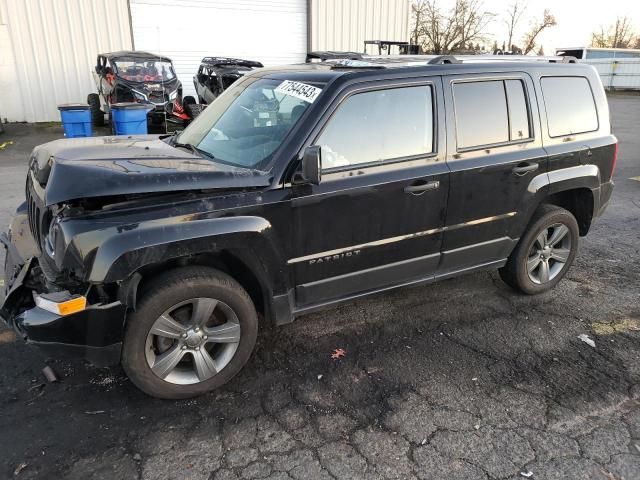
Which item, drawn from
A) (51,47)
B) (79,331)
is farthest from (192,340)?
(51,47)

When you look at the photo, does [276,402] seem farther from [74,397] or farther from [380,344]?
[74,397]

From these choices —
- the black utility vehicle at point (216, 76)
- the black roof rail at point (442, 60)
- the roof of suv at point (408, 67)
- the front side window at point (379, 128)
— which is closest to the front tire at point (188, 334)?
the front side window at point (379, 128)

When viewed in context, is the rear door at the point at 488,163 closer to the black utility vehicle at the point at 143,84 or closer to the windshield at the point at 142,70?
the black utility vehicle at the point at 143,84

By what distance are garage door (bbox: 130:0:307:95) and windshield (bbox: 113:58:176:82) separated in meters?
3.36

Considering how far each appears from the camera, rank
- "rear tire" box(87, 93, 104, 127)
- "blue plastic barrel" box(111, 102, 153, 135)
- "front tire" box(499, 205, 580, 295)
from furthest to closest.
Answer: "rear tire" box(87, 93, 104, 127)
"blue plastic barrel" box(111, 102, 153, 135)
"front tire" box(499, 205, 580, 295)

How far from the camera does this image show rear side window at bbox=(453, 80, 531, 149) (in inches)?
141

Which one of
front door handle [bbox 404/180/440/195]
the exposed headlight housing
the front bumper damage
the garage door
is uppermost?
the garage door

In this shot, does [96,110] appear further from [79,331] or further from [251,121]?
[79,331]

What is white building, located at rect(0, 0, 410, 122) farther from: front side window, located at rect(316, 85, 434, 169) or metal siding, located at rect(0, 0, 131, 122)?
front side window, located at rect(316, 85, 434, 169)

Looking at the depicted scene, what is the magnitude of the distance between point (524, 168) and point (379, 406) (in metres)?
2.11

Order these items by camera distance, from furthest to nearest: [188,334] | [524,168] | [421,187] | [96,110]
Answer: [96,110], [524,168], [421,187], [188,334]

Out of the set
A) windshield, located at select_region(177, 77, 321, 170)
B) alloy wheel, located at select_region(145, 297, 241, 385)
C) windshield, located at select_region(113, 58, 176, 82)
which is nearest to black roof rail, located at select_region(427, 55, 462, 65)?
windshield, located at select_region(177, 77, 321, 170)

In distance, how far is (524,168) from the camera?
383 cm

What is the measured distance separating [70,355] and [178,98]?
459 inches
